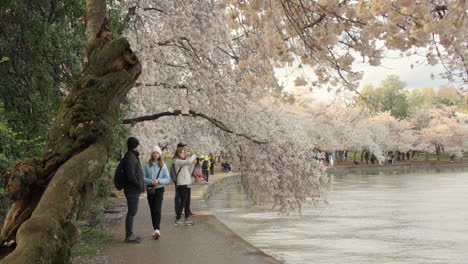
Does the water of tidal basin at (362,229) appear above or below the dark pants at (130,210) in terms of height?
below

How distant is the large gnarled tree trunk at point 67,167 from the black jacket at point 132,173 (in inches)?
145

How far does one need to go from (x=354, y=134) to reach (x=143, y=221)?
64315 millimetres

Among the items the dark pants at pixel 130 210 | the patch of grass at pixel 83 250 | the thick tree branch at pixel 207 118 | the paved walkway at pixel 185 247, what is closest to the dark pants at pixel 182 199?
the paved walkway at pixel 185 247

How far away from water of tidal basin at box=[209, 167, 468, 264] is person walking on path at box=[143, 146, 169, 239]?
8.72ft

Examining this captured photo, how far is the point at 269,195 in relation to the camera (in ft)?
46.5

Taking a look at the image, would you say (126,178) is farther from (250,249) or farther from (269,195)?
(269,195)

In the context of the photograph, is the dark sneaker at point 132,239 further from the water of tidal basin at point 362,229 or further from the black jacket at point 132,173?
the water of tidal basin at point 362,229

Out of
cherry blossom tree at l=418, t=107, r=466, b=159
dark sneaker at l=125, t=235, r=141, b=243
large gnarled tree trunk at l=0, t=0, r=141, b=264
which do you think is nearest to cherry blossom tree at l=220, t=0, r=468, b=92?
large gnarled tree trunk at l=0, t=0, r=141, b=264

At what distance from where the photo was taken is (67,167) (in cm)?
483

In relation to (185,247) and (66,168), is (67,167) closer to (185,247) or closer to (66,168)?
(66,168)

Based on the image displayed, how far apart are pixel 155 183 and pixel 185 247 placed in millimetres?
1721

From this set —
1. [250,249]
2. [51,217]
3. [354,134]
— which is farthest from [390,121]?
[51,217]

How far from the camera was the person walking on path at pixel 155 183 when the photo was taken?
33.7 feet

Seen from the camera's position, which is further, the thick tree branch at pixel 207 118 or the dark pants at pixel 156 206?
the thick tree branch at pixel 207 118
